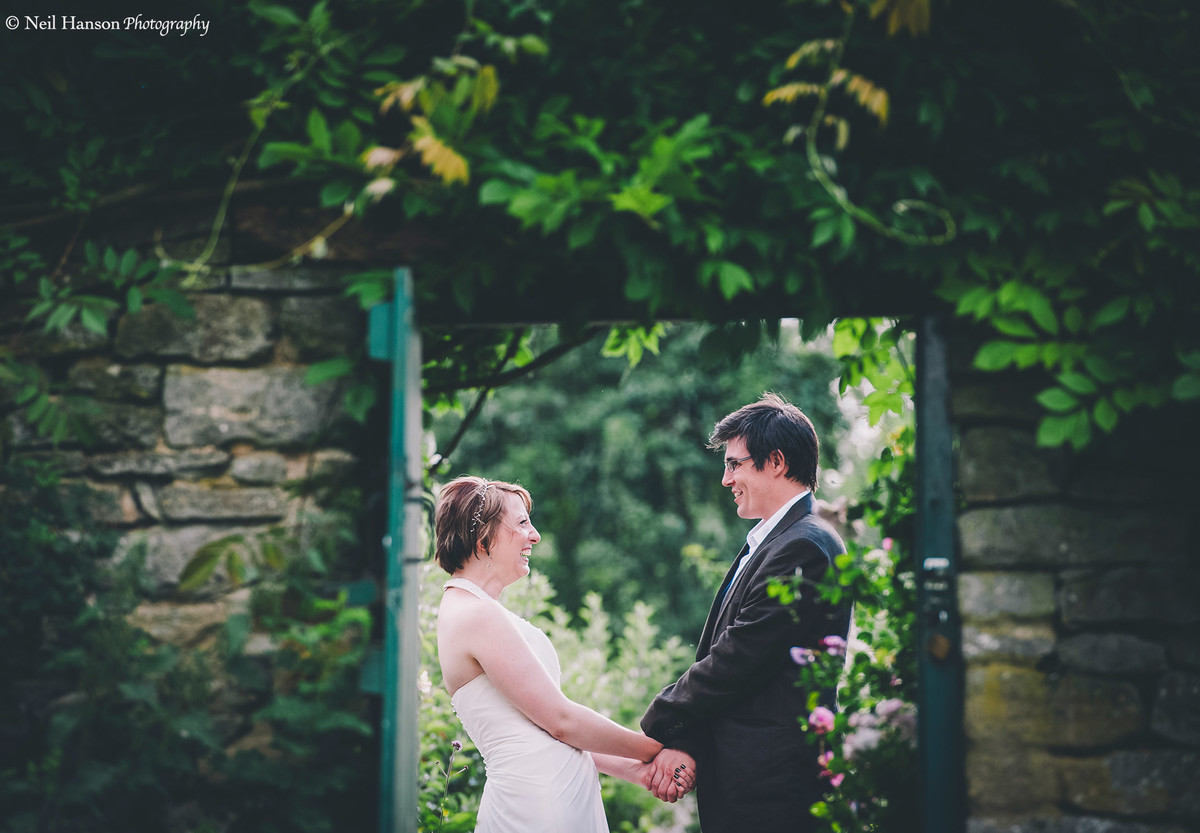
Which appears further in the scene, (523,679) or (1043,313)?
(523,679)

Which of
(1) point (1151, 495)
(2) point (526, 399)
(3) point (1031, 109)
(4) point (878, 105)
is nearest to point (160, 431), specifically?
(4) point (878, 105)

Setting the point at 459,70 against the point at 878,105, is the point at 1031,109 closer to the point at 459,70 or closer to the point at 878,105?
the point at 878,105

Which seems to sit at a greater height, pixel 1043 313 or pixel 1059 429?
pixel 1043 313

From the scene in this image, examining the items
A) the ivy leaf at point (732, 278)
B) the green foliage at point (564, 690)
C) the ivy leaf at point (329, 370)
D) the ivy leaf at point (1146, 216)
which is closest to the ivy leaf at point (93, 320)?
the ivy leaf at point (329, 370)

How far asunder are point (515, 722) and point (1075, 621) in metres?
1.56

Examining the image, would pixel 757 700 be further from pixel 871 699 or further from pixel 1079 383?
pixel 1079 383

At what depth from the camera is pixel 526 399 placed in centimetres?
1148

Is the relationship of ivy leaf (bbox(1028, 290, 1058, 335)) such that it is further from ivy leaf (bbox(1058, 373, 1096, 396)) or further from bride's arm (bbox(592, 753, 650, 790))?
bride's arm (bbox(592, 753, 650, 790))

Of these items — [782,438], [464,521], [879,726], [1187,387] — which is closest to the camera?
[1187,387]

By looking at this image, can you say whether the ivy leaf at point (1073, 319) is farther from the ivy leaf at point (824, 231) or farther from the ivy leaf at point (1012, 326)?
the ivy leaf at point (824, 231)

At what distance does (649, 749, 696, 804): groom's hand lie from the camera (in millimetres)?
2568

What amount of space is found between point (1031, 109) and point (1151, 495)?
101cm

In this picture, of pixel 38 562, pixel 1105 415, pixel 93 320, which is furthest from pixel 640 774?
pixel 93 320

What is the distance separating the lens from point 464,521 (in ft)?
8.80
